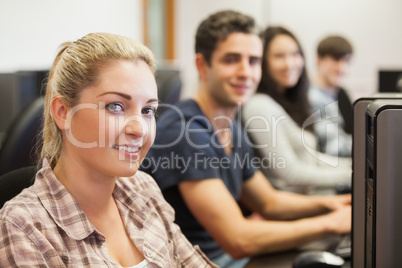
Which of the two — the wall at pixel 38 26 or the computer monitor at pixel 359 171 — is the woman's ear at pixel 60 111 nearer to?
the computer monitor at pixel 359 171

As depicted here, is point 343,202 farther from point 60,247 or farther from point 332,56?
point 332,56

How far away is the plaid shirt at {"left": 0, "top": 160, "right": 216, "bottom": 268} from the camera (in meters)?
0.82

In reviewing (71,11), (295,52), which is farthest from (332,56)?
(71,11)

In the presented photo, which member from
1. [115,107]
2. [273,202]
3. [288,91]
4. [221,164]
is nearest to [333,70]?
[288,91]

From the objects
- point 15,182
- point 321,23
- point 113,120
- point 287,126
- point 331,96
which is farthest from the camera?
point 321,23

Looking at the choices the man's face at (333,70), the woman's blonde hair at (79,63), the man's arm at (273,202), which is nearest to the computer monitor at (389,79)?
the man's face at (333,70)

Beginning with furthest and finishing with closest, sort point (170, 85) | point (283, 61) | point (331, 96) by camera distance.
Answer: point (170, 85) < point (331, 96) < point (283, 61)

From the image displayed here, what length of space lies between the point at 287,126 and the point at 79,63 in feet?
5.56

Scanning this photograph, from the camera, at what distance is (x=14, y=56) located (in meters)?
3.45

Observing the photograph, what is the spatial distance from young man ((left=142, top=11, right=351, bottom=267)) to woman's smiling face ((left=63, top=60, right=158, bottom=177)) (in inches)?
19.2

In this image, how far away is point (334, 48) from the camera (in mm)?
3473

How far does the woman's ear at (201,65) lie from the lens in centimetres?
165

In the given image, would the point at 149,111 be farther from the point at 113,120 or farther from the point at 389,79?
the point at 389,79

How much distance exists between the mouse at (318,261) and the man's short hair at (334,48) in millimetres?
2339
